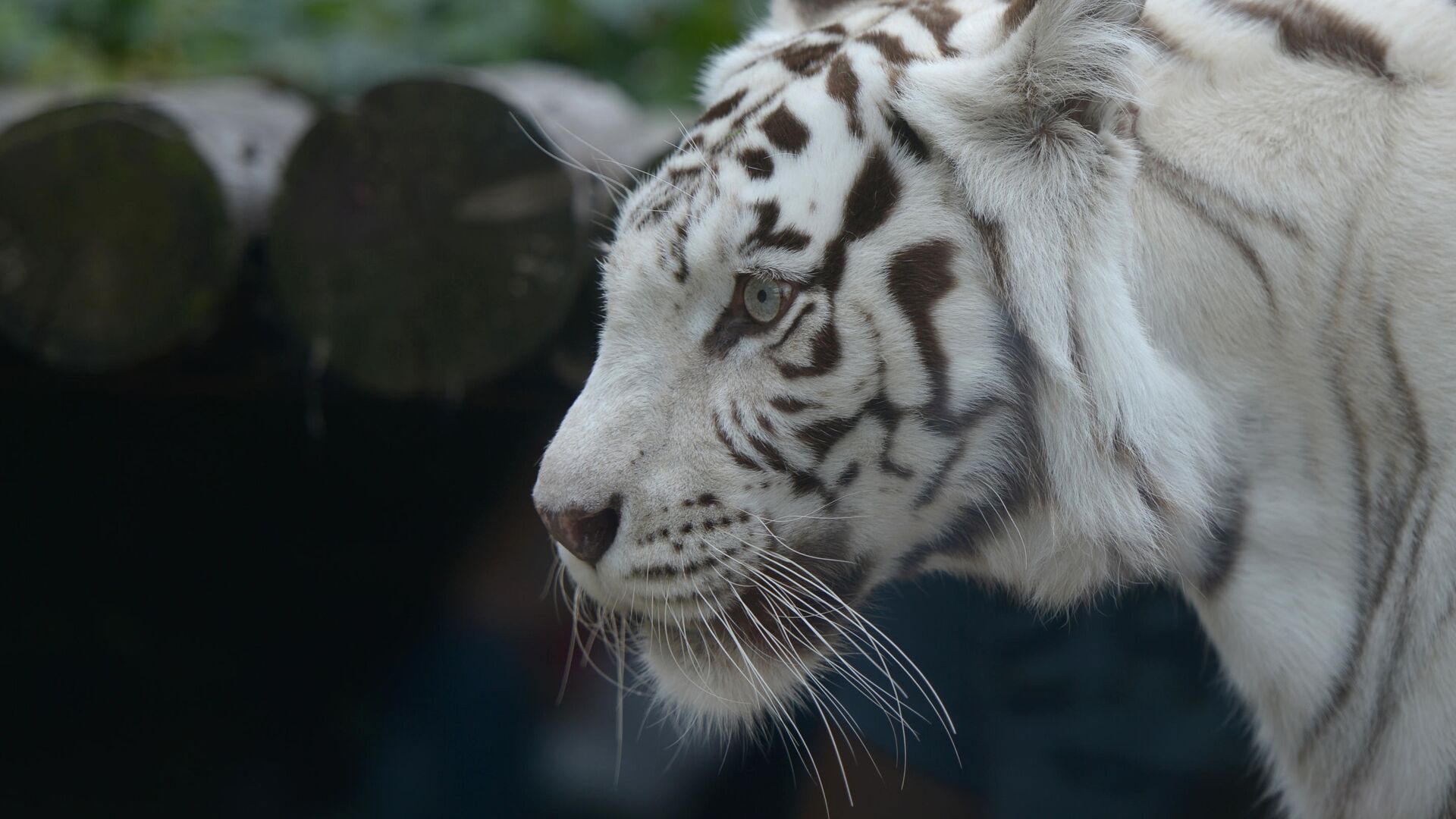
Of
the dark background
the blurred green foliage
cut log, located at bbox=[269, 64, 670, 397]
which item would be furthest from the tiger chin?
the blurred green foliage

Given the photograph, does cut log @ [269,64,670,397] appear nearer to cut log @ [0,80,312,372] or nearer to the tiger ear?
cut log @ [0,80,312,372]

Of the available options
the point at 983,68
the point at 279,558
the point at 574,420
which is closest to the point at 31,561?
the point at 279,558

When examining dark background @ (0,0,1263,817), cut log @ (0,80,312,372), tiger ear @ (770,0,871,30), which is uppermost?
tiger ear @ (770,0,871,30)

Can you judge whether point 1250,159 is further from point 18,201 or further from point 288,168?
point 18,201

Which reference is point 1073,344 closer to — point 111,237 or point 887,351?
Answer: point 887,351

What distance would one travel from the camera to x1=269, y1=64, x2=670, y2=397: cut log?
3.77 ft

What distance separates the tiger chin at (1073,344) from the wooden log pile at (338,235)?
38cm

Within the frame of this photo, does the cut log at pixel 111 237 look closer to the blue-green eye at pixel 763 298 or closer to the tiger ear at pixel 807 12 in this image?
the tiger ear at pixel 807 12

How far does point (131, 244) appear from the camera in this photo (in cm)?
124

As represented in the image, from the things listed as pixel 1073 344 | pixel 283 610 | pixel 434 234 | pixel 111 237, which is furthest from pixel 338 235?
pixel 1073 344

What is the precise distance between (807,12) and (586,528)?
1.53ft

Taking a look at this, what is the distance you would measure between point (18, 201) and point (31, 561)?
0.60m

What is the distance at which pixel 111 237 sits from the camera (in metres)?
1.24

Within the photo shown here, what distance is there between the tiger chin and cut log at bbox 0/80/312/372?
0.66m
